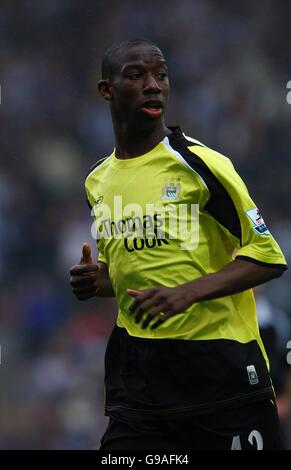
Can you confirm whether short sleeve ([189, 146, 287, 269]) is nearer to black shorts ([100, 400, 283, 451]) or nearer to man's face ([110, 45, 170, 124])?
man's face ([110, 45, 170, 124])

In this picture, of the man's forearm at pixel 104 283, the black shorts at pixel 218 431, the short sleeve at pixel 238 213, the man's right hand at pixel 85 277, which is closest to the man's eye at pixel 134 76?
the short sleeve at pixel 238 213

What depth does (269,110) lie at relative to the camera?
34.3 feet

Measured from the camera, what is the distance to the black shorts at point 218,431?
409cm

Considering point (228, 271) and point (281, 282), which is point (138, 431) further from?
point (281, 282)

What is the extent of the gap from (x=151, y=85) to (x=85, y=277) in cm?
94

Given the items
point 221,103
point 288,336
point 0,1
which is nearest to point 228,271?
point 288,336

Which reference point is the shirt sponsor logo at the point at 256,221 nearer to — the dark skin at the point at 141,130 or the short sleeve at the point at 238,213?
the short sleeve at the point at 238,213

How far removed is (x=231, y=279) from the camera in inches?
156

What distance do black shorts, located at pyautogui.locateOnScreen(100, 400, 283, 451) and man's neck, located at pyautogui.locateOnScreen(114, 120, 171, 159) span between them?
4.16ft

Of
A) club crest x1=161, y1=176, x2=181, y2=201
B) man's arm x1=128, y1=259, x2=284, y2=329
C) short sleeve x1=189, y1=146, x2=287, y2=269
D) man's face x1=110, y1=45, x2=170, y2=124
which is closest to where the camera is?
man's arm x1=128, y1=259, x2=284, y2=329

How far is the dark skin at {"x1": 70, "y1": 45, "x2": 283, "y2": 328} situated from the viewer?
3.96 meters

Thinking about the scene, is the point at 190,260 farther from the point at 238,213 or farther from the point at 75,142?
the point at 75,142

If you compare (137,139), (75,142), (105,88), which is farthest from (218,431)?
(75,142)

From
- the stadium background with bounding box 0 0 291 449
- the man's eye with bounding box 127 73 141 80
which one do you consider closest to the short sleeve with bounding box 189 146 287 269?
the man's eye with bounding box 127 73 141 80
